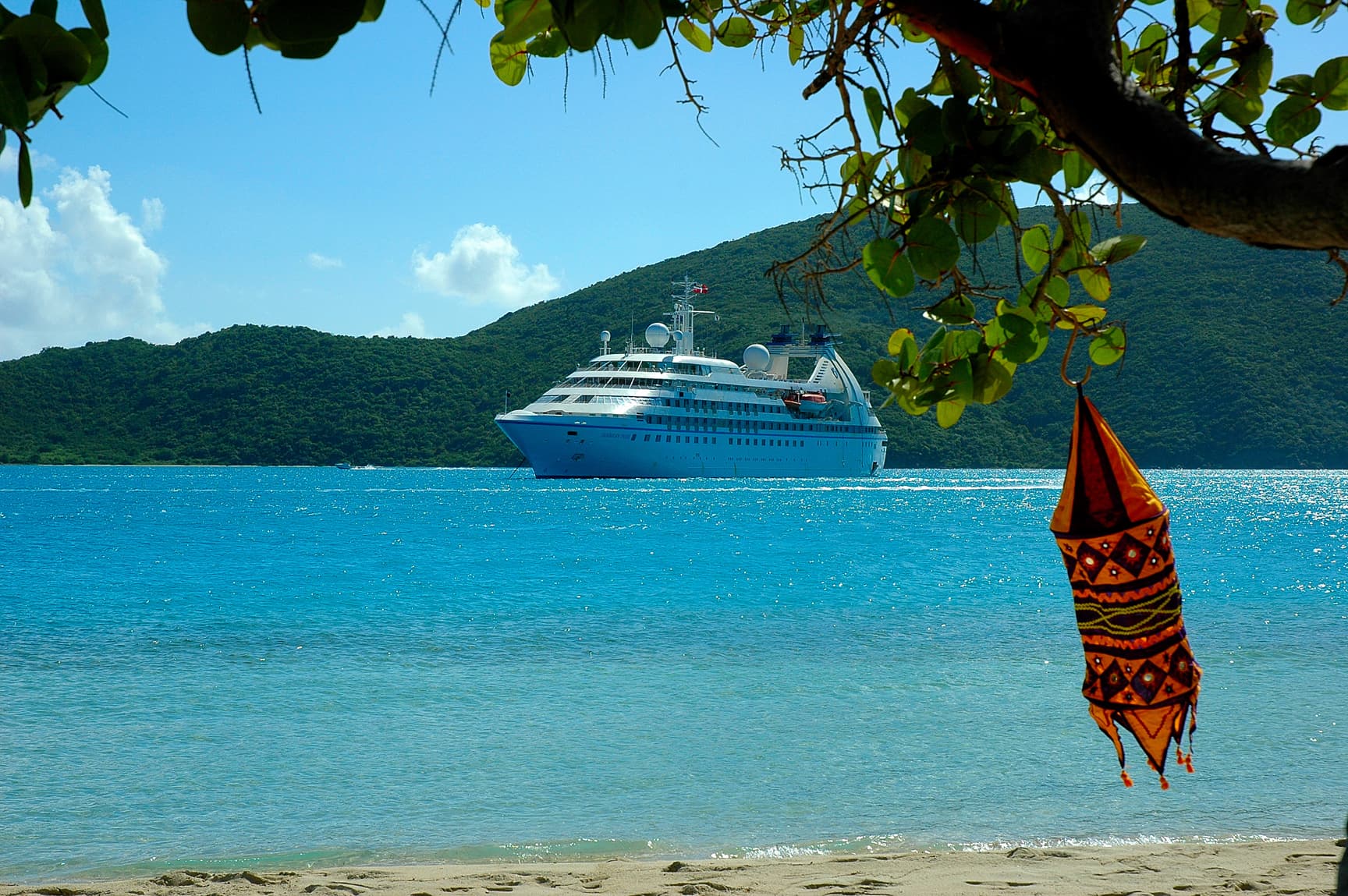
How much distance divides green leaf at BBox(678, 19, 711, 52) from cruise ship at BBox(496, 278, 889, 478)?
3964cm

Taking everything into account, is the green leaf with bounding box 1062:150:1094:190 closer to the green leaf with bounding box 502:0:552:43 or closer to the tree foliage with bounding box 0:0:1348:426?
the tree foliage with bounding box 0:0:1348:426

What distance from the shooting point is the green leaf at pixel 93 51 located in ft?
2.41

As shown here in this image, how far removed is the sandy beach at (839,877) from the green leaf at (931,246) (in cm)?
308

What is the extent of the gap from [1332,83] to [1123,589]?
0.91 meters

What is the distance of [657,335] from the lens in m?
51.5

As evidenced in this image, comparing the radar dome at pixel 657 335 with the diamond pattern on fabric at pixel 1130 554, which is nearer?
the diamond pattern on fabric at pixel 1130 554

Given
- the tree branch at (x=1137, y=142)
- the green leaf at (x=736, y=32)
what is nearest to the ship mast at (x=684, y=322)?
the green leaf at (x=736, y=32)

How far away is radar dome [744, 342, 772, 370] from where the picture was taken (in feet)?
179

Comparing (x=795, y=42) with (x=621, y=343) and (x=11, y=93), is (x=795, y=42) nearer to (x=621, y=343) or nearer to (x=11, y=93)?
(x=11, y=93)

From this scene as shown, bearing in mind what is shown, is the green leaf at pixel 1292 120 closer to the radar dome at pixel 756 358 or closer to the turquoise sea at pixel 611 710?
the turquoise sea at pixel 611 710

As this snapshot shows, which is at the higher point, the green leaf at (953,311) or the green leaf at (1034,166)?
the green leaf at (1034,166)

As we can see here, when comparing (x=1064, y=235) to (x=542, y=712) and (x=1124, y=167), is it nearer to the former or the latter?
(x=1124, y=167)

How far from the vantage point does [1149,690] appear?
6.45 ft

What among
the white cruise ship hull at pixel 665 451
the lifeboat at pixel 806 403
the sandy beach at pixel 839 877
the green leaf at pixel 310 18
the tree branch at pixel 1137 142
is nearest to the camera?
the green leaf at pixel 310 18
